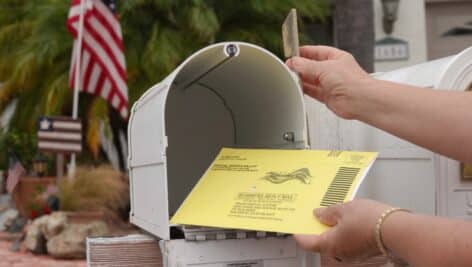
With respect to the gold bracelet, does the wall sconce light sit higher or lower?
higher

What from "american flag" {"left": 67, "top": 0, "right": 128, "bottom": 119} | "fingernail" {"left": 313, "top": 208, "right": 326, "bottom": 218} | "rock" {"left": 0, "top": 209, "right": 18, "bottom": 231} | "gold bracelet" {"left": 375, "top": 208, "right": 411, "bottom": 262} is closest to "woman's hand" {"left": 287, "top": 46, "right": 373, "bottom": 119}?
"fingernail" {"left": 313, "top": 208, "right": 326, "bottom": 218}

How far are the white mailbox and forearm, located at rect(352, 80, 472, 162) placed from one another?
442 millimetres

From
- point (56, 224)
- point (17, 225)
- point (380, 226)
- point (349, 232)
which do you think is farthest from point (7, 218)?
point (380, 226)

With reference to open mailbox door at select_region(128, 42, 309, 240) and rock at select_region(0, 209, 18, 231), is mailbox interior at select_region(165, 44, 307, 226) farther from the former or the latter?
rock at select_region(0, 209, 18, 231)

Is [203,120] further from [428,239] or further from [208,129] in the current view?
[428,239]

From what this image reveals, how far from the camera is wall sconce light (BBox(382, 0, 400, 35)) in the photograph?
33.1 ft

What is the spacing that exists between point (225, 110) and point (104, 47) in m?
6.81

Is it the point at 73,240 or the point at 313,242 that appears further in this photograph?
the point at 73,240

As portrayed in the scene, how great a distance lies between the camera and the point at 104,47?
30.7 feet

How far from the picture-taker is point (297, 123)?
2.28 m

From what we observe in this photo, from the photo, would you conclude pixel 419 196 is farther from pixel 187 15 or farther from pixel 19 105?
pixel 19 105

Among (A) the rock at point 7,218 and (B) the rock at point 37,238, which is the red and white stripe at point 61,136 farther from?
(A) the rock at point 7,218

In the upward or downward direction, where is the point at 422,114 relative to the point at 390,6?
downward

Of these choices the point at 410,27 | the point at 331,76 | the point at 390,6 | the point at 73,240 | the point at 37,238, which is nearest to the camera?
the point at 331,76
